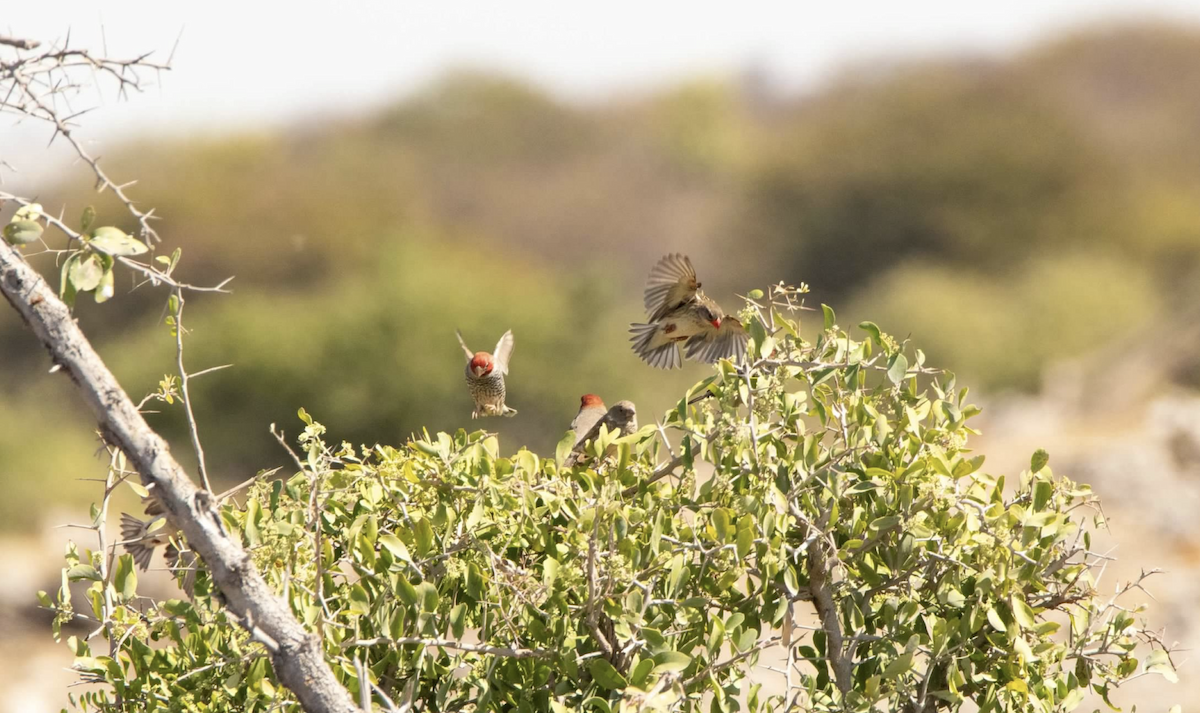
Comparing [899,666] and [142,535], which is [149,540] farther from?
[899,666]

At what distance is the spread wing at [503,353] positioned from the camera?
4473 mm

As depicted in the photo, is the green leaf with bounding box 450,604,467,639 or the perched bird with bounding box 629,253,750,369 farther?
the perched bird with bounding box 629,253,750,369

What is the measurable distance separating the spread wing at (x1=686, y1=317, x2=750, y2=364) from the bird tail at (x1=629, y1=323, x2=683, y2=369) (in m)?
0.18

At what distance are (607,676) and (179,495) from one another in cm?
80

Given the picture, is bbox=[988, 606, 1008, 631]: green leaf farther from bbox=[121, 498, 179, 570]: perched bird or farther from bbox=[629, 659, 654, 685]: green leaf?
bbox=[121, 498, 179, 570]: perched bird

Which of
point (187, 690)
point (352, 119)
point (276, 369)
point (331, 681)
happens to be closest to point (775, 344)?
point (331, 681)

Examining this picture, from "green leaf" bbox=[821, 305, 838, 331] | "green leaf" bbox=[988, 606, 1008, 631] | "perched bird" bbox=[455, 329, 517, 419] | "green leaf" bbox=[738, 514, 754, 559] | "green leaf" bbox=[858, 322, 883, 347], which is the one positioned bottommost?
"green leaf" bbox=[738, 514, 754, 559]

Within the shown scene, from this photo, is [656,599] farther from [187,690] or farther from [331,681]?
[187,690]

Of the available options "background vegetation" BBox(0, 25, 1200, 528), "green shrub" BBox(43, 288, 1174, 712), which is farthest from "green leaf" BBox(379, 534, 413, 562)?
"background vegetation" BBox(0, 25, 1200, 528)

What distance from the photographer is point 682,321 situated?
159 inches

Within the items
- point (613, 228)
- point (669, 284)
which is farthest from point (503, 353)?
point (613, 228)

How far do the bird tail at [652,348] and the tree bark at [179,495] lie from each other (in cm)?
250

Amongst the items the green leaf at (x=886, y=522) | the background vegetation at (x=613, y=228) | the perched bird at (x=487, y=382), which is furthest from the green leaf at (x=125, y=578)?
the background vegetation at (x=613, y=228)

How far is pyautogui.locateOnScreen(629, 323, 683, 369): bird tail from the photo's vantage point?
4199 millimetres
